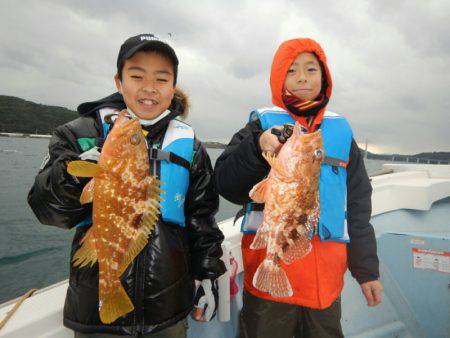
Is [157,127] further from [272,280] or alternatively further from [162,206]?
[272,280]

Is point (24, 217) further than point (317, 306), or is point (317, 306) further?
point (24, 217)

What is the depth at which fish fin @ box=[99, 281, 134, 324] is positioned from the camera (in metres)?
1.88

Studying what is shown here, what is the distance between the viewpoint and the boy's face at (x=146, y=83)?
2.46 metres

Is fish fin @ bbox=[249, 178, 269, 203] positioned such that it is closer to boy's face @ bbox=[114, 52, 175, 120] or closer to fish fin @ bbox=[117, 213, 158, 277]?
fish fin @ bbox=[117, 213, 158, 277]

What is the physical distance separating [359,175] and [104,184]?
2.50 m

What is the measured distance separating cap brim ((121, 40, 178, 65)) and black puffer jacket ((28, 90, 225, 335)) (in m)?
0.46

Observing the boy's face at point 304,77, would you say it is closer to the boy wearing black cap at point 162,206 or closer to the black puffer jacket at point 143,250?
the boy wearing black cap at point 162,206

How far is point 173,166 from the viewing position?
2.60 m

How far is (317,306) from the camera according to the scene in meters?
2.58

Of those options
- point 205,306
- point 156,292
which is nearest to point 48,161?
point 156,292

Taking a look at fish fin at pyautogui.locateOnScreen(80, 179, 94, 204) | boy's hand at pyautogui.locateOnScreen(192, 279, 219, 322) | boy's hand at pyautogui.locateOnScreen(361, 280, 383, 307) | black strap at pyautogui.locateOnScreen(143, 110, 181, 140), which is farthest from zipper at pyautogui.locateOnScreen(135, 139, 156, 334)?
boy's hand at pyautogui.locateOnScreen(361, 280, 383, 307)

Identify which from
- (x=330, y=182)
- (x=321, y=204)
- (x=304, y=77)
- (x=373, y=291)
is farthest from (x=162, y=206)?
(x=373, y=291)

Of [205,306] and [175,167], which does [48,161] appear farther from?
[205,306]

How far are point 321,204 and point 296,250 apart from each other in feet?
1.80
